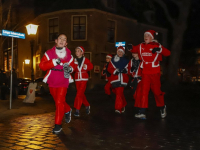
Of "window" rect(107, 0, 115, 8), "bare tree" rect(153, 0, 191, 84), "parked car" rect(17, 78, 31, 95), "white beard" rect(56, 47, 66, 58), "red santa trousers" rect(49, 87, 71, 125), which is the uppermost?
"window" rect(107, 0, 115, 8)

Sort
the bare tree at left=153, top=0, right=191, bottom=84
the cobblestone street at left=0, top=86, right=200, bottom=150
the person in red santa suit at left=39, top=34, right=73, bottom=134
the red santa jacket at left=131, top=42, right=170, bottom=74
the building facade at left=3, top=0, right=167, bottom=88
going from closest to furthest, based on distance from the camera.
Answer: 1. the cobblestone street at left=0, top=86, right=200, bottom=150
2. the person in red santa suit at left=39, top=34, right=73, bottom=134
3. the red santa jacket at left=131, top=42, right=170, bottom=74
4. the bare tree at left=153, top=0, right=191, bottom=84
5. the building facade at left=3, top=0, right=167, bottom=88

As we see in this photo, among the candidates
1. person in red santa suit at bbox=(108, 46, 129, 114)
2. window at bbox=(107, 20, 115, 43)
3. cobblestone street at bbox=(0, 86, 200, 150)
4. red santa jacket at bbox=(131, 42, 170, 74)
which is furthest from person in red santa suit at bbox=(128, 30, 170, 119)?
window at bbox=(107, 20, 115, 43)

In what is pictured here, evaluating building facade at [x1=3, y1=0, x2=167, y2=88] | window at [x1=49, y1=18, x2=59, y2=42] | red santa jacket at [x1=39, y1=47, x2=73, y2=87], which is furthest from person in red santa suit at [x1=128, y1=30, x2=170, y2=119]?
window at [x1=49, y1=18, x2=59, y2=42]

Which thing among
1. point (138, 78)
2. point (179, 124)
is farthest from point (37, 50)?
point (179, 124)

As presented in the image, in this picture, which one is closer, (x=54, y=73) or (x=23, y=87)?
(x=54, y=73)

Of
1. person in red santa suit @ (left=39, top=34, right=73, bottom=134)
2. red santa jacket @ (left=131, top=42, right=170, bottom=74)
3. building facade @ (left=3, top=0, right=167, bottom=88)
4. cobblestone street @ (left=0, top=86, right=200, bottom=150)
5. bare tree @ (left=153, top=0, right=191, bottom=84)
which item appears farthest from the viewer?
Result: building facade @ (left=3, top=0, right=167, bottom=88)

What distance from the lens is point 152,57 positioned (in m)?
7.82

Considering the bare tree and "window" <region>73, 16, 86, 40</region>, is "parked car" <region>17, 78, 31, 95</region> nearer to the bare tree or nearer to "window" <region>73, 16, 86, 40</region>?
"window" <region>73, 16, 86, 40</region>

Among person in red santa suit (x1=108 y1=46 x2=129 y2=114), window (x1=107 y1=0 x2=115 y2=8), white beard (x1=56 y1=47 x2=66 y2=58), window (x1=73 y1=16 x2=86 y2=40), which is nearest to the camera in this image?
white beard (x1=56 y1=47 x2=66 y2=58)

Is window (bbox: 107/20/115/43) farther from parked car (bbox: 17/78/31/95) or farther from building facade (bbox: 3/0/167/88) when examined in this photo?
parked car (bbox: 17/78/31/95)

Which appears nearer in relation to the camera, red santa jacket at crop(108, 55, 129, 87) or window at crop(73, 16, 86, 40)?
red santa jacket at crop(108, 55, 129, 87)

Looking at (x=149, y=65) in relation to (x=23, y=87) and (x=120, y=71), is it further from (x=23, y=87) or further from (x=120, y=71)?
(x=23, y=87)

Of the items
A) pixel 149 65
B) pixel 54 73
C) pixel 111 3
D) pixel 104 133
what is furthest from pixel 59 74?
pixel 111 3

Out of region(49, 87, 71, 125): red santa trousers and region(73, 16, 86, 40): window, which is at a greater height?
region(73, 16, 86, 40): window
